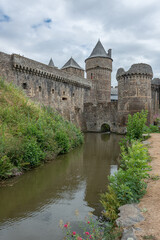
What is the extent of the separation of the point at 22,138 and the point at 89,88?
17115mm

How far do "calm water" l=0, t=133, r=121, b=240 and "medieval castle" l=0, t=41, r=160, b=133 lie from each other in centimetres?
918

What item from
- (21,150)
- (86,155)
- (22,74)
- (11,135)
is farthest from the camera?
(22,74)

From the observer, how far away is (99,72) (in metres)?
24.9

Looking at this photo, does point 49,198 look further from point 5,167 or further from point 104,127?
point 104,127

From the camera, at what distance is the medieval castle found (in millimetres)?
15484

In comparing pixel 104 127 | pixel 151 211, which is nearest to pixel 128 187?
pixel 151 211

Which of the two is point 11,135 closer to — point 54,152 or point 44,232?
point 54,152

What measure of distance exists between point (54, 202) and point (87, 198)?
91cm

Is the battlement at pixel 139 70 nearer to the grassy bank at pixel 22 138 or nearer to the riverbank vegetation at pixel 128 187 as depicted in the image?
the grassy bank at pixel 22 138

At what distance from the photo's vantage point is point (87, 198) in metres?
5.32

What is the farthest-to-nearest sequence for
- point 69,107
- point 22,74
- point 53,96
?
1. point 69,107
2. point 53,96
3. point 22,74

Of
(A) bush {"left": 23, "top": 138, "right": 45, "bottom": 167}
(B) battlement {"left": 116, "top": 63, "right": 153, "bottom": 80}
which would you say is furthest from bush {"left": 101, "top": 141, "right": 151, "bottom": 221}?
(B) battlement {"left": 116, "top": 63, "right": 153, "bottom": 80}

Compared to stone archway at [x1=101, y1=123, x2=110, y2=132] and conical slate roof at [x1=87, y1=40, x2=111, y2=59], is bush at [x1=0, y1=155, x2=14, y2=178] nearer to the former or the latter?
stone archway at [x1=101, y1=123, x2=110, y2=132]

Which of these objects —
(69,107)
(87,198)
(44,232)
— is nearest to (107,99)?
(69,107)
